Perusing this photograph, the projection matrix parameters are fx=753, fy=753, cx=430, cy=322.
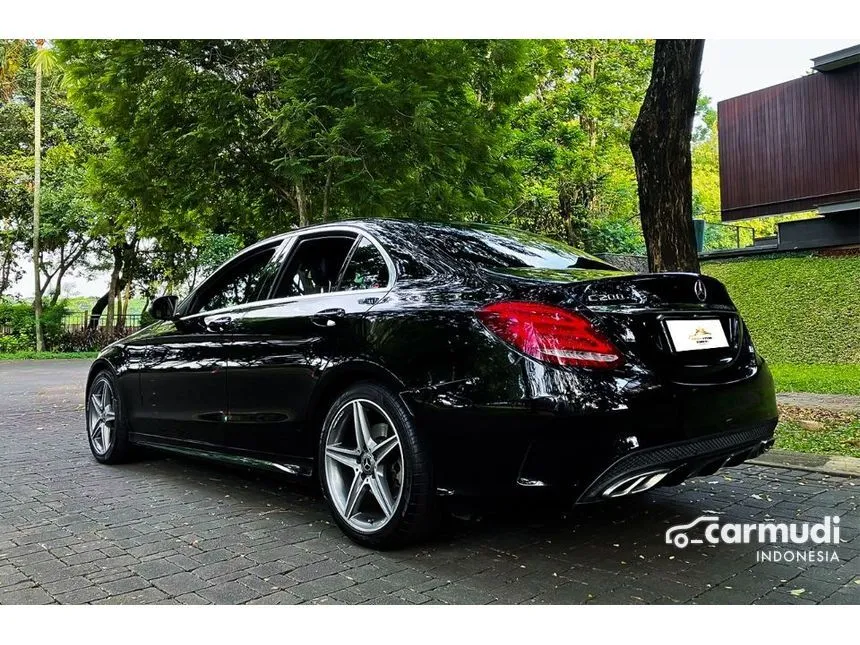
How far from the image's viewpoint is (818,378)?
11.1 meters

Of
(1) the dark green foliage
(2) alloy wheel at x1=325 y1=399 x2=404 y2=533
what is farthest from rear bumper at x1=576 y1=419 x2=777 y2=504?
(1) the dark green foliage

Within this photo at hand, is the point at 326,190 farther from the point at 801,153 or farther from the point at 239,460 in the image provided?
the point at 801,153

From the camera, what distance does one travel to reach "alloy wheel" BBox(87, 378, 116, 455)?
5.49m

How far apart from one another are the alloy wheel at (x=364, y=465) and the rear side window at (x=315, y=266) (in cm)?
77

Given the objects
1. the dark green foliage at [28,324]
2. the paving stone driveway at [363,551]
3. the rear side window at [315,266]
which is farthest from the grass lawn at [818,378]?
the dark green foliage at [28,324]

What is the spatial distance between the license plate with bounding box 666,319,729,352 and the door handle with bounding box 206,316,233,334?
250 cm

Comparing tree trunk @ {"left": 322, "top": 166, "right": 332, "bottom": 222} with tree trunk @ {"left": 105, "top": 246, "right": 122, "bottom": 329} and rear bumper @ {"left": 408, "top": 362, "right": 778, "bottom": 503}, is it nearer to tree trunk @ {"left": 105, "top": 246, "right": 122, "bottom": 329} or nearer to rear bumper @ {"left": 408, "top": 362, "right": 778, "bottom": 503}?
rear bumper @ {"left": 408, "top": 362, "right": 778, "bottom": 503}

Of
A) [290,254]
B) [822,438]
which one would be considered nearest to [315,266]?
[290,254]

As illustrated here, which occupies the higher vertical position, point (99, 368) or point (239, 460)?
point (99, 368)

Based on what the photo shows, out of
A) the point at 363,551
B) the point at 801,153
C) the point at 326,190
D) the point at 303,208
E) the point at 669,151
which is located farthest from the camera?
the point at 801,153

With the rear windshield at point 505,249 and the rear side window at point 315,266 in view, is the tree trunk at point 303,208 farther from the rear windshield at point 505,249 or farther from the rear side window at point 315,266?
the rear windshield at point 505,249

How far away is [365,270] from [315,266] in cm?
48

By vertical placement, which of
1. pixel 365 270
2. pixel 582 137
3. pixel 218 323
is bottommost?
pixel 218 323

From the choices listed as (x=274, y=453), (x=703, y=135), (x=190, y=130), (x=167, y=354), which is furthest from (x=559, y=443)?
(x=703, y=135)
